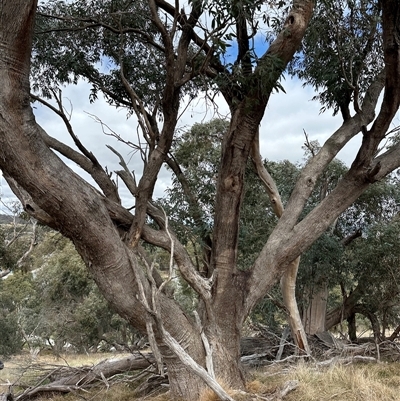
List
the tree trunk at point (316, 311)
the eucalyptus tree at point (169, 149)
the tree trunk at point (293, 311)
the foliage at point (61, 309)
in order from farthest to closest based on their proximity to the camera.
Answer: the foliage at point (61, 309) < the tree trunk at point (316, 311) < the tree trunk at point (293, 311) < the eucalyptus tree at point (169, 149)

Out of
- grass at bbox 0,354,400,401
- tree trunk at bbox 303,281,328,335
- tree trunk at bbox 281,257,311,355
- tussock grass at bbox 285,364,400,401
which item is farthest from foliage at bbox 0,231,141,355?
tussock grass at bbox 285,364,400,401

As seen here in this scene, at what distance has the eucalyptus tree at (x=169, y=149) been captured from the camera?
3.27 m

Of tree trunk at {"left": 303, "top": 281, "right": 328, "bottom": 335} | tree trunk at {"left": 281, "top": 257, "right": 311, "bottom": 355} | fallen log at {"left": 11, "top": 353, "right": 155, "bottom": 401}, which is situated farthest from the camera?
tree trunk at {"left": 303, "top": 281, "right": 328, "bottom": 335}

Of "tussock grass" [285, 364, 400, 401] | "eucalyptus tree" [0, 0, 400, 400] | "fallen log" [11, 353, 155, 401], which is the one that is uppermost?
"eucalyptus tree" [0, 0, 400, 400]

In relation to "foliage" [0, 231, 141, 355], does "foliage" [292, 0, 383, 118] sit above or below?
above

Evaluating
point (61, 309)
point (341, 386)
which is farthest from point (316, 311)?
point (61, 309)

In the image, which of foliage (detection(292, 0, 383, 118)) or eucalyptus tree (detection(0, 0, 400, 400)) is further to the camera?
foliage (detection(292, 0, 383, 118))

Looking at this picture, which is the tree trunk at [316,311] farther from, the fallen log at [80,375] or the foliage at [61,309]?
the foliage at [61,309]

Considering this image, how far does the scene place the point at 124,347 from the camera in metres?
5.88

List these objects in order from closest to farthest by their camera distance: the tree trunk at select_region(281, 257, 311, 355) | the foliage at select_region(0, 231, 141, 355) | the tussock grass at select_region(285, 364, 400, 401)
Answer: the tussock grass at select_region(285, 364, 400, 401) → the tree trunk at select_region(281, 257, 311, 355) → the foliage at select_region(0, 231, 141, 355)

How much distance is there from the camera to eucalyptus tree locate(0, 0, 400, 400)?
327 centimetres

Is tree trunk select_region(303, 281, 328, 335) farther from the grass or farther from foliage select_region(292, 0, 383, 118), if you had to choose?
foliage select_region(292, 0, 383, 118)

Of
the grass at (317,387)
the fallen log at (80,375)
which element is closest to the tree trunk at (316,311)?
the grass at (317,387)

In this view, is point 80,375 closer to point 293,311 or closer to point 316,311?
point 293,311
